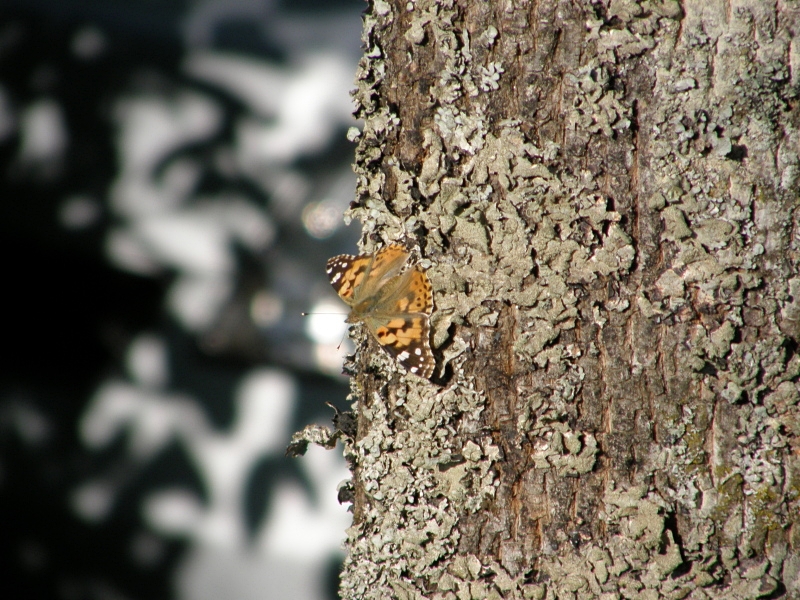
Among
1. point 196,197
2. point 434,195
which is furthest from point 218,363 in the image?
point 434,195

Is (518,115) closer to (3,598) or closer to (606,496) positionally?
(606,496)

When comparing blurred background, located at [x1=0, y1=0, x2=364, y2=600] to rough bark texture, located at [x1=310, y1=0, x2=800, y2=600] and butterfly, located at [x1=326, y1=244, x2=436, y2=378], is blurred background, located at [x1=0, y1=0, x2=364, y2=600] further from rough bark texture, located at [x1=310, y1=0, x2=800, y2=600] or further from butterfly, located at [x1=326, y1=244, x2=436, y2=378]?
rough bark texture, located at [x1=310, y1=0, x2=800, y2=600]

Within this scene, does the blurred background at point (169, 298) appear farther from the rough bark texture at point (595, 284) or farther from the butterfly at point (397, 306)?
the rough bark texture at point (595, 284)

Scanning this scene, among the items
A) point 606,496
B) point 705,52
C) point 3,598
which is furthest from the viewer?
point 3,598

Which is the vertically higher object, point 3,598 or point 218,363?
point 218,363

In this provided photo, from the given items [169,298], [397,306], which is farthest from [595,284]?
[169,298]

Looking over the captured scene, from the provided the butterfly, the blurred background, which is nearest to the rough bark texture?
the butterfly

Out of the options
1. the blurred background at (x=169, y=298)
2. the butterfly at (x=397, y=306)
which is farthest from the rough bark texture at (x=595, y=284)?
the blurred background at (x=169, y=298)
